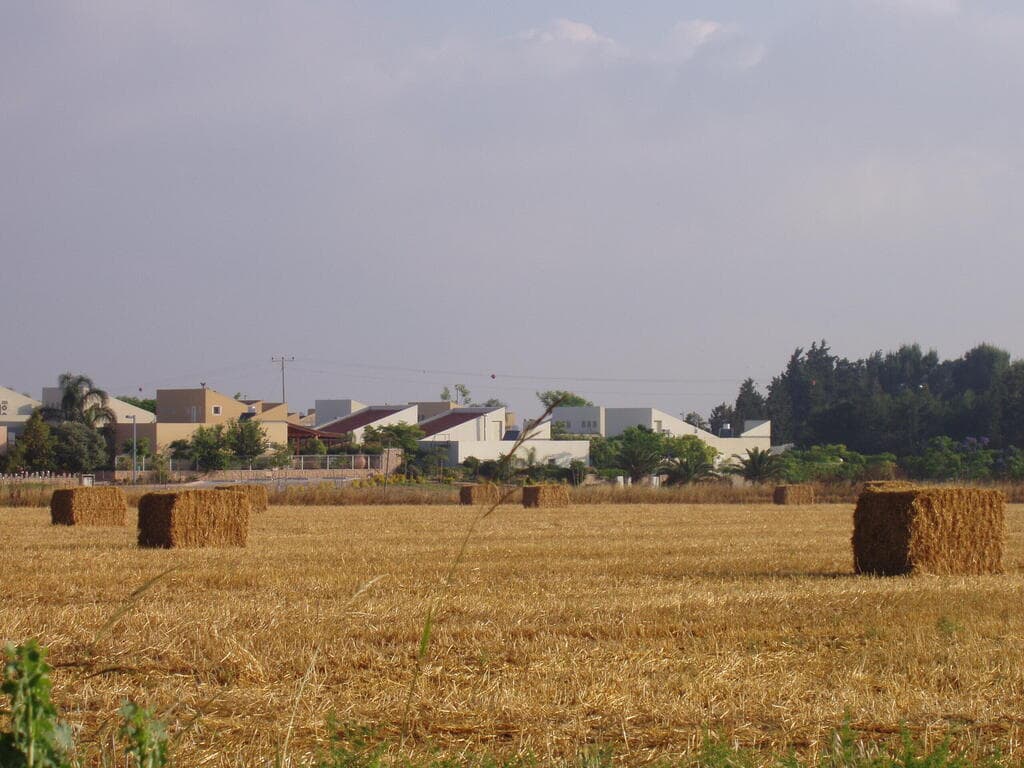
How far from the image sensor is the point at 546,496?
145 ft

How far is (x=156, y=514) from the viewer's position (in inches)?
883

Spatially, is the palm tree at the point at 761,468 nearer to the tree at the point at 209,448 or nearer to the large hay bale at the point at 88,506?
the tree at the point at 209,448

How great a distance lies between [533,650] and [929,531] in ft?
32.0

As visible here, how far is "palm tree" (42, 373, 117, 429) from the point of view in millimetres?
80875

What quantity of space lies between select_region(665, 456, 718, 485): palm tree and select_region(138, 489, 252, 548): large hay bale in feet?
159

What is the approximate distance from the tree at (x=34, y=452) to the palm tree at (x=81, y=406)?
22.0ft

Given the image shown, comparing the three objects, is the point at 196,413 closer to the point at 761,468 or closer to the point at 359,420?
the point at 359,420

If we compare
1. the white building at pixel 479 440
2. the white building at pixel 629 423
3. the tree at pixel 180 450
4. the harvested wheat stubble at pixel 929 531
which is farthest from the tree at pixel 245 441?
the harvested wheat stubble at pixel 929 531

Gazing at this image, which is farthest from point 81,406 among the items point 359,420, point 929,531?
point 929,531

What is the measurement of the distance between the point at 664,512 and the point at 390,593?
27.9 metres

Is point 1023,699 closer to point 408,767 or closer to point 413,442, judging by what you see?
point 408,767

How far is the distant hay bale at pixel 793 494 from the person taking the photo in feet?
164

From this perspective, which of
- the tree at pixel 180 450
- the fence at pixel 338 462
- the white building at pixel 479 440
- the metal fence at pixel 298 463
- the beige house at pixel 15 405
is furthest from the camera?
the beige house at pixel 15 405

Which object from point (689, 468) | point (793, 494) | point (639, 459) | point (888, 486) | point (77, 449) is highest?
point (77, 449)
